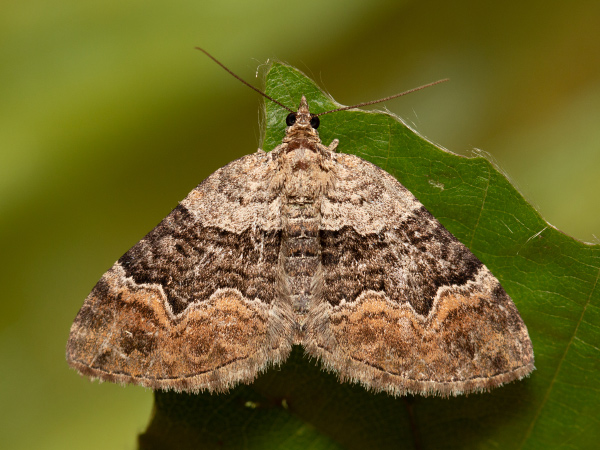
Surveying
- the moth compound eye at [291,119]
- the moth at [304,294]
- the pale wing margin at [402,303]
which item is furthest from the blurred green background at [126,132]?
the pale wing margin at [402,303]

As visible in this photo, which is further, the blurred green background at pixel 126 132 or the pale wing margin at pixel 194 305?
the blurred green background at pixel 126 132

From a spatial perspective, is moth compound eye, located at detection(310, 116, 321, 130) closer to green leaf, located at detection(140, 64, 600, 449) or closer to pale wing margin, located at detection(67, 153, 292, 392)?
green leaf, located at detection(140, 64, 600, 449)

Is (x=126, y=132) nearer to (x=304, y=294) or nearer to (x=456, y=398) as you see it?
(x=304, y=294)

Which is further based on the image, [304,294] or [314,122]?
[314,122]

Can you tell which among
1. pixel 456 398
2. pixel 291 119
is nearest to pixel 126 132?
pixel 291 119

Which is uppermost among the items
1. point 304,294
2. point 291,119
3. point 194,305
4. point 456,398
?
point 291,119

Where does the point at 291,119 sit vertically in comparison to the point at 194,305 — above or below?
above

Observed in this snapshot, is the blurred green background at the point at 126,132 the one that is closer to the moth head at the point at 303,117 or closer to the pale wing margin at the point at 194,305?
the moth head at the point at 303,117
